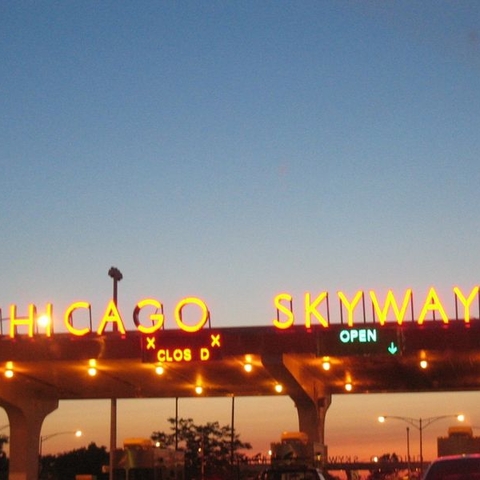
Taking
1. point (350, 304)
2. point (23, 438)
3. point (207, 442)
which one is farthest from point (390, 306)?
point (207, 442)

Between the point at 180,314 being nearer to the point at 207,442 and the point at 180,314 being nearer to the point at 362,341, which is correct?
the point at 362,341

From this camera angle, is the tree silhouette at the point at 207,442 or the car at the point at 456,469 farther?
the tree silhouette at the point at 207,442

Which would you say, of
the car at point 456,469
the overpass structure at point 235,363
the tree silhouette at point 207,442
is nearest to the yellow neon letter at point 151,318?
the overpass structure at point 235,363

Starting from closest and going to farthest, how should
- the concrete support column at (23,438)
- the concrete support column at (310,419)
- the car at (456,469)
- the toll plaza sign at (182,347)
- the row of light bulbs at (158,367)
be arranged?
1. the car at (456,469)
2. the toll plaza sign at (182,347)
3. the row of light bulbs at (158,367)
4. the concrete support column at (310,419)
5. the concrete support column at (23,438)

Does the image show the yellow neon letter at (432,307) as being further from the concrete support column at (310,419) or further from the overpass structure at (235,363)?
the concrete support column at (310,419)

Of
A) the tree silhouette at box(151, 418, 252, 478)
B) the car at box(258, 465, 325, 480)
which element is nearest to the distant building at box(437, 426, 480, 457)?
the car at box(258, 465, 325, 480)

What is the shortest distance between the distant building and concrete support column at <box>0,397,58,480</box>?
16.6m

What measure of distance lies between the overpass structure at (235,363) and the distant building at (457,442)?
2.48m

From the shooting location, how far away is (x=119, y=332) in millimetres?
Answer: 34844

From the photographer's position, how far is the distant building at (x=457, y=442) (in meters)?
36.4

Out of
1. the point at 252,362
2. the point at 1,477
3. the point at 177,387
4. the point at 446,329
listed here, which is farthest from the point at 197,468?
the point at 446,329

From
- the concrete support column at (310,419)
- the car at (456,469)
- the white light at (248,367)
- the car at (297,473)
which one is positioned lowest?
the car at (297,473)

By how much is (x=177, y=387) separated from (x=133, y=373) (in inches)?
256

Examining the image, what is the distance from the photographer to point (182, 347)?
33.8 m
